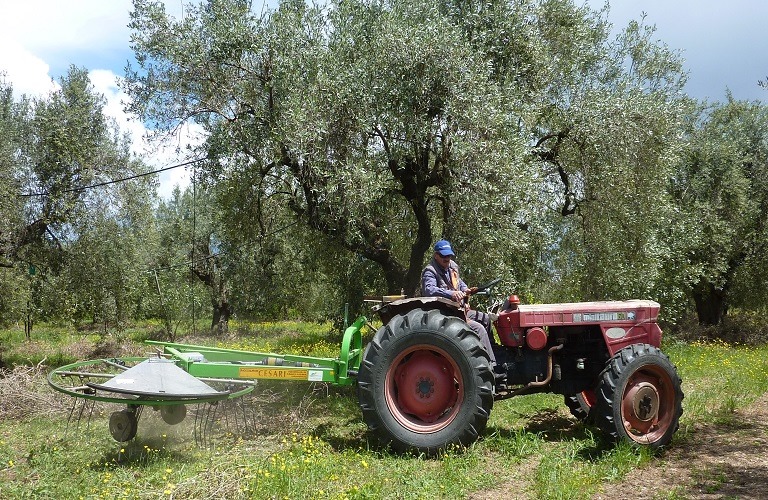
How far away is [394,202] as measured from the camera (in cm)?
1085

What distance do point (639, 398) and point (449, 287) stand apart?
212cm

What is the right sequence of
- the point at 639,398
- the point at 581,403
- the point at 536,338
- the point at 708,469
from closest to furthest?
the point at 708,469, the point at 639,398, the point at 536,338, the point at 581,403

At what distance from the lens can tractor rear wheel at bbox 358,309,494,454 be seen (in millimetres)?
5750

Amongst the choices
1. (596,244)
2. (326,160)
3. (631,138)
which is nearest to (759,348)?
(596,244)

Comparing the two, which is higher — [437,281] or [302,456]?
[437,281]

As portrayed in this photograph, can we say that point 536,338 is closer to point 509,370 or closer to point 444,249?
point 509,370

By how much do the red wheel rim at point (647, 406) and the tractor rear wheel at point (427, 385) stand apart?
1327 mm

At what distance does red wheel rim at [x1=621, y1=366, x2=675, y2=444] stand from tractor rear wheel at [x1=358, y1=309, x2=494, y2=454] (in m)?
1.33

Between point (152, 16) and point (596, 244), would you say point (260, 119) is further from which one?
point (596, 244)

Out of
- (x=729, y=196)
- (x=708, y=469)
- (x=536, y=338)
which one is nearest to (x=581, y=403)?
(x=536, y=338)

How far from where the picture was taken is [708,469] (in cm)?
525

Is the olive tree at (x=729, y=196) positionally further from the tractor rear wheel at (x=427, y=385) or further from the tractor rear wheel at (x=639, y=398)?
the tractor rear wheel at (x=427, y=385)

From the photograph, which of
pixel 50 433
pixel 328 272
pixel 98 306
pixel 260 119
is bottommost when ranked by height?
pixel 50 433

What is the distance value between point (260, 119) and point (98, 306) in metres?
7.00
